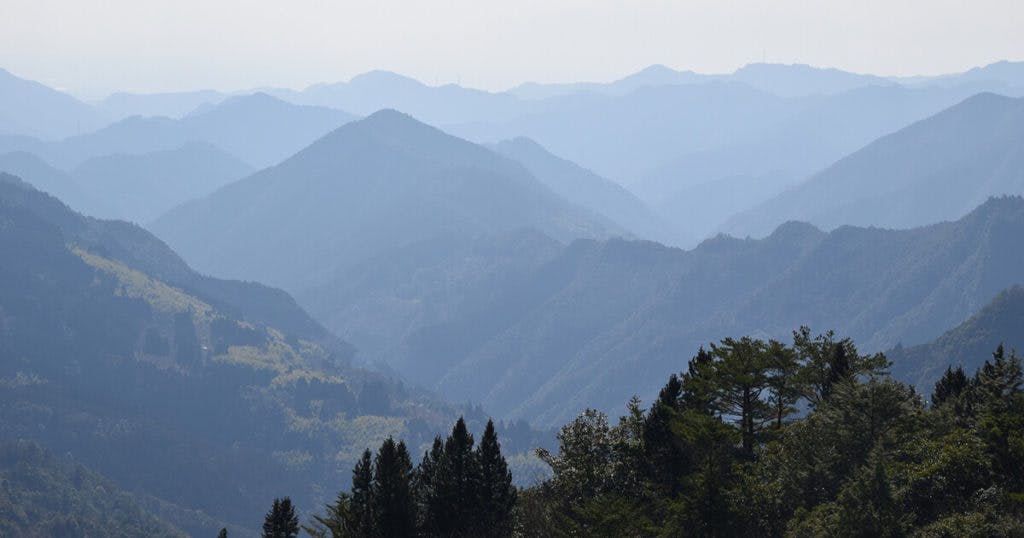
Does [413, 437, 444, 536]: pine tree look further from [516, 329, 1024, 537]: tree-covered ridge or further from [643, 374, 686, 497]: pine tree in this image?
[643, 374, 686, 497]: pine tree

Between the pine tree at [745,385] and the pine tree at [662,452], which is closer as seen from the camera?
the pine tree at [745,385]

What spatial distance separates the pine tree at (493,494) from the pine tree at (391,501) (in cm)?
564

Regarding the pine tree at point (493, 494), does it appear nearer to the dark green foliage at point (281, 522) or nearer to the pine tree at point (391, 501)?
the pine tree at point (391, 501)

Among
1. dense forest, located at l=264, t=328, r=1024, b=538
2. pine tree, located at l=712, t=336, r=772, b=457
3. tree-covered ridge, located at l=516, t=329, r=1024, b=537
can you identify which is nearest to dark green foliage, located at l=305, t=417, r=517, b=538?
dense forest, located at l=264, t=328, r=1024, b=538

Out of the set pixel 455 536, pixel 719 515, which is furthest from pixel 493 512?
pixel 719 515

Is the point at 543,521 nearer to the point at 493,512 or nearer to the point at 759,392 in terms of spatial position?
the point at 493,512

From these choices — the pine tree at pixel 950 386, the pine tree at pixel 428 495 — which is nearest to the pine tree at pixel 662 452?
the pine tree at pixel 428 495

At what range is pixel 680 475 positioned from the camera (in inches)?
2689

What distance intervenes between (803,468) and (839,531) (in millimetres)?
9536

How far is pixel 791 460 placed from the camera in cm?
6038

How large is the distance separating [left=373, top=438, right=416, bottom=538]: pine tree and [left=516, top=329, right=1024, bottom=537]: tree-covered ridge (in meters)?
8.10

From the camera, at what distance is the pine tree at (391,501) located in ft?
223

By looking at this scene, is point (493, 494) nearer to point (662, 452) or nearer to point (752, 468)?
point (662, 452)

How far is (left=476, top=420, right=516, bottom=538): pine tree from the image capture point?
71.6m
